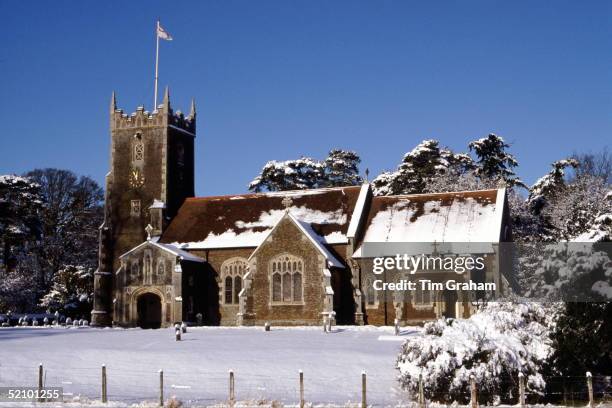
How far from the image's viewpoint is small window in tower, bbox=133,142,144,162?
58.8 metres

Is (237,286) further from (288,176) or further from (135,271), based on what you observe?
(288,176)

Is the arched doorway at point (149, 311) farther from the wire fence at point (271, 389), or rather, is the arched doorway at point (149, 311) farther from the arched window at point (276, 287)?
the wire fence at point (271, 389)

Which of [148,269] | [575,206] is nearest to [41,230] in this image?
[148,269]

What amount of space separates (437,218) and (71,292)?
31.4 metres

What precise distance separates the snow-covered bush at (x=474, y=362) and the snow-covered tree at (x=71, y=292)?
44661mm

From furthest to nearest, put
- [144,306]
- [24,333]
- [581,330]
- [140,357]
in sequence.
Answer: [144,306] → [24,333] → [140,357] → [581,330]

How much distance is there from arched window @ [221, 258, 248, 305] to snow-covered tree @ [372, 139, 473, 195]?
24.3 metres

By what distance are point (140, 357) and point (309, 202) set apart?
25.3 meters

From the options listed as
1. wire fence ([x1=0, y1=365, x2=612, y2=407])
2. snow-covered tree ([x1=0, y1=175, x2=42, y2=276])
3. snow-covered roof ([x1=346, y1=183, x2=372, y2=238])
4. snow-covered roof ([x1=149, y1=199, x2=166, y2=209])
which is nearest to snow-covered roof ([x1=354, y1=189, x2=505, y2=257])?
snow-covered roof ([x1=346, y1=183, x2=372, y2=238])

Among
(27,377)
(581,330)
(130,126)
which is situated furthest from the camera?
(130,126)

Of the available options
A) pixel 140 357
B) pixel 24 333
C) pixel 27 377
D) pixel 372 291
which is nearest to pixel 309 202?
pixel 372 291

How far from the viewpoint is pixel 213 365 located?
27.3 m

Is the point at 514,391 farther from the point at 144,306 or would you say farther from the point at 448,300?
the point at 144,306

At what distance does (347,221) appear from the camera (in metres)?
50.7
